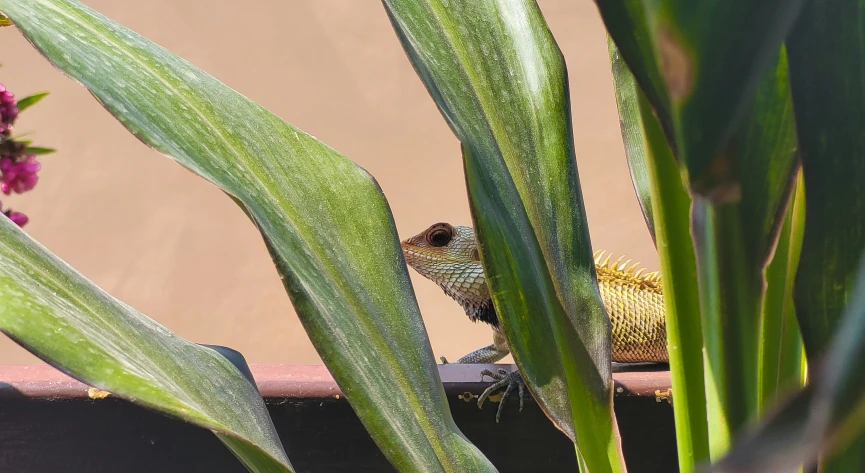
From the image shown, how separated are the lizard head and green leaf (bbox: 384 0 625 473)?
0.94 metres

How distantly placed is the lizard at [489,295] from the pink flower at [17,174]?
751 mm

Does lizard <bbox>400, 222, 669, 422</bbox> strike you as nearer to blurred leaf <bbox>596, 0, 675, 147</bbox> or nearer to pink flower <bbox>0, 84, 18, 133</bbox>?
pink flower <bbox>0, 84, 18, 133</bbox>

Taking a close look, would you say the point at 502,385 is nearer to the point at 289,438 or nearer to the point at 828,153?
the point at 289,438

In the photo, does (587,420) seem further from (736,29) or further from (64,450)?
(64,450)

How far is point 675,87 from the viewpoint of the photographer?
183mm

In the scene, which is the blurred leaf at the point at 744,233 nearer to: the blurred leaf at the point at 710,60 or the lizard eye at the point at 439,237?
the blurred leaf at the point at 710,60

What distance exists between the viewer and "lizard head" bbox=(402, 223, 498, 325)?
1.40 m

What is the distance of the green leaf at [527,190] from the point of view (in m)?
0.41

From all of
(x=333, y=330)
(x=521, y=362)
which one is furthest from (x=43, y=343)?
(x=521, y=362)

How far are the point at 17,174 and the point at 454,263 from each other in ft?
2.67

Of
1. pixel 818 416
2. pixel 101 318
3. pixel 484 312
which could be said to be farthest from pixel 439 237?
pixel 818 416

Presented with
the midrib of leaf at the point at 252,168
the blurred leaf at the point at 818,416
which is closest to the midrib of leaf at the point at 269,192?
the midrib of leaf at the point at 252,168

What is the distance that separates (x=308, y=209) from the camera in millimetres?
391

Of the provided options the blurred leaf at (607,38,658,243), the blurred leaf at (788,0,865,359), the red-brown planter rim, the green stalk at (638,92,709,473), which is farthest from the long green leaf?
the red-brown planter rim
